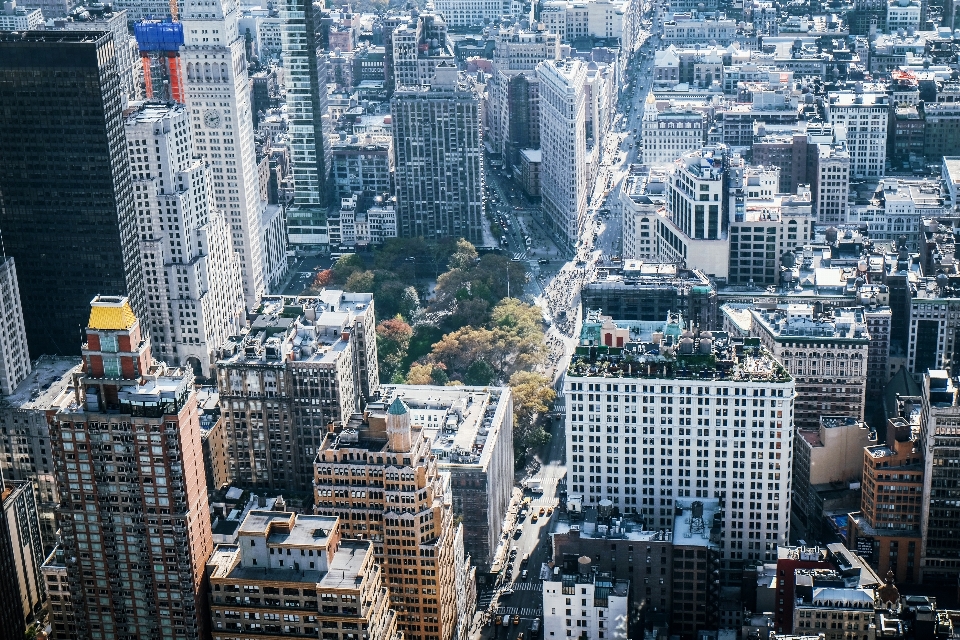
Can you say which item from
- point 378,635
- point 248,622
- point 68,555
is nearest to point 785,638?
point 378,635

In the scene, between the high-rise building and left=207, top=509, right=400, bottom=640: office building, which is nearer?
left=207, top=509, right=400, bottom=640: office building

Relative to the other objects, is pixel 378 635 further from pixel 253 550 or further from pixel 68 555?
pixel 68 555

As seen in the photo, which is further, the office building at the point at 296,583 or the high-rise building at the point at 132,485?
the high-rise building at the point at 132,485

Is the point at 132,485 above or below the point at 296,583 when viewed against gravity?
above

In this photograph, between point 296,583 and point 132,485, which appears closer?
point 296,583
